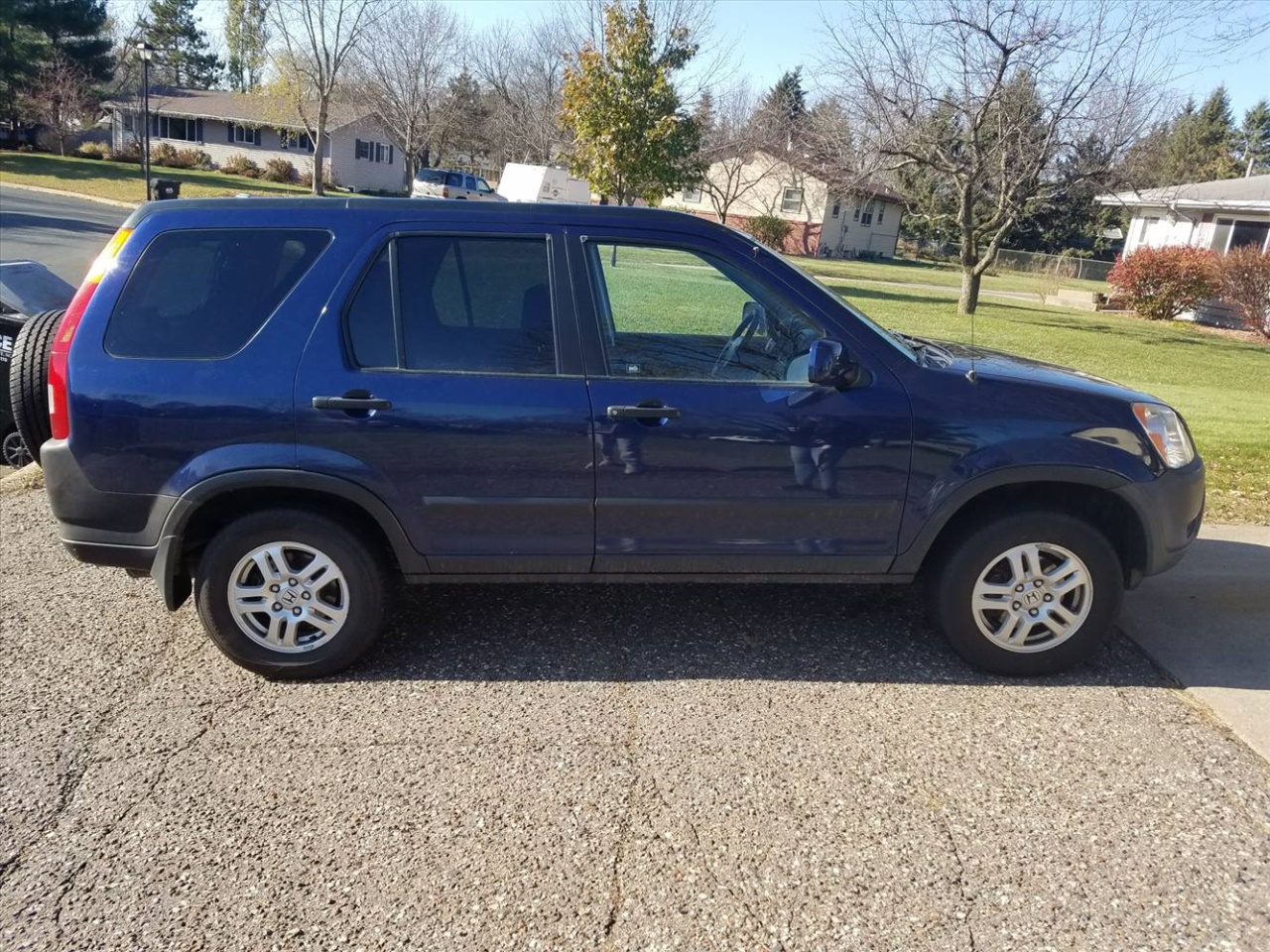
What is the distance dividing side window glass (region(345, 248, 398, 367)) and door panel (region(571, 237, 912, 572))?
758 mm

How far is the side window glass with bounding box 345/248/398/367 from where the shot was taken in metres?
3.71

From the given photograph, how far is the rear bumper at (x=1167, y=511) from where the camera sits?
154 inches

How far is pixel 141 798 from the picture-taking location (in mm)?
3123

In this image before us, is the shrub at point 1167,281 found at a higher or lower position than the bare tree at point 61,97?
lower

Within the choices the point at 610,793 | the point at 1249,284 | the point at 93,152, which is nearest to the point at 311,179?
the point at 93,152

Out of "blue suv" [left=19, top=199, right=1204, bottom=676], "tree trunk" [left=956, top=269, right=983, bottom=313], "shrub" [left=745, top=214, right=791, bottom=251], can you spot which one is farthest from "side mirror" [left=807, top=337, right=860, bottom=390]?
"shrub" [left=745, top=214, right=791, bottom=251]

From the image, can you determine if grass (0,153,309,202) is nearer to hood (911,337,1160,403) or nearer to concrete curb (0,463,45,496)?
concrete curb (0,463,45,496)

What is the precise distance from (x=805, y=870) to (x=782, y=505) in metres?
1.45

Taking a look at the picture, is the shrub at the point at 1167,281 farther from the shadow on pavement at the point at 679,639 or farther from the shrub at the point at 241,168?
the shrub at the point at 241,168

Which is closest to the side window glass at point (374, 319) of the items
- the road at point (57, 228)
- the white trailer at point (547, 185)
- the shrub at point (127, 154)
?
the road at point (57, 228)

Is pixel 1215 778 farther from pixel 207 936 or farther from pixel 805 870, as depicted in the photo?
pixel 207 936

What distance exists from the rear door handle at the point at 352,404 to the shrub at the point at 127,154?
179 feet

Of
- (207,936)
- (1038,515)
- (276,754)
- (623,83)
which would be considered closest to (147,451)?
(276,754)

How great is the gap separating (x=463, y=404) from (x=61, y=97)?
189 ft
